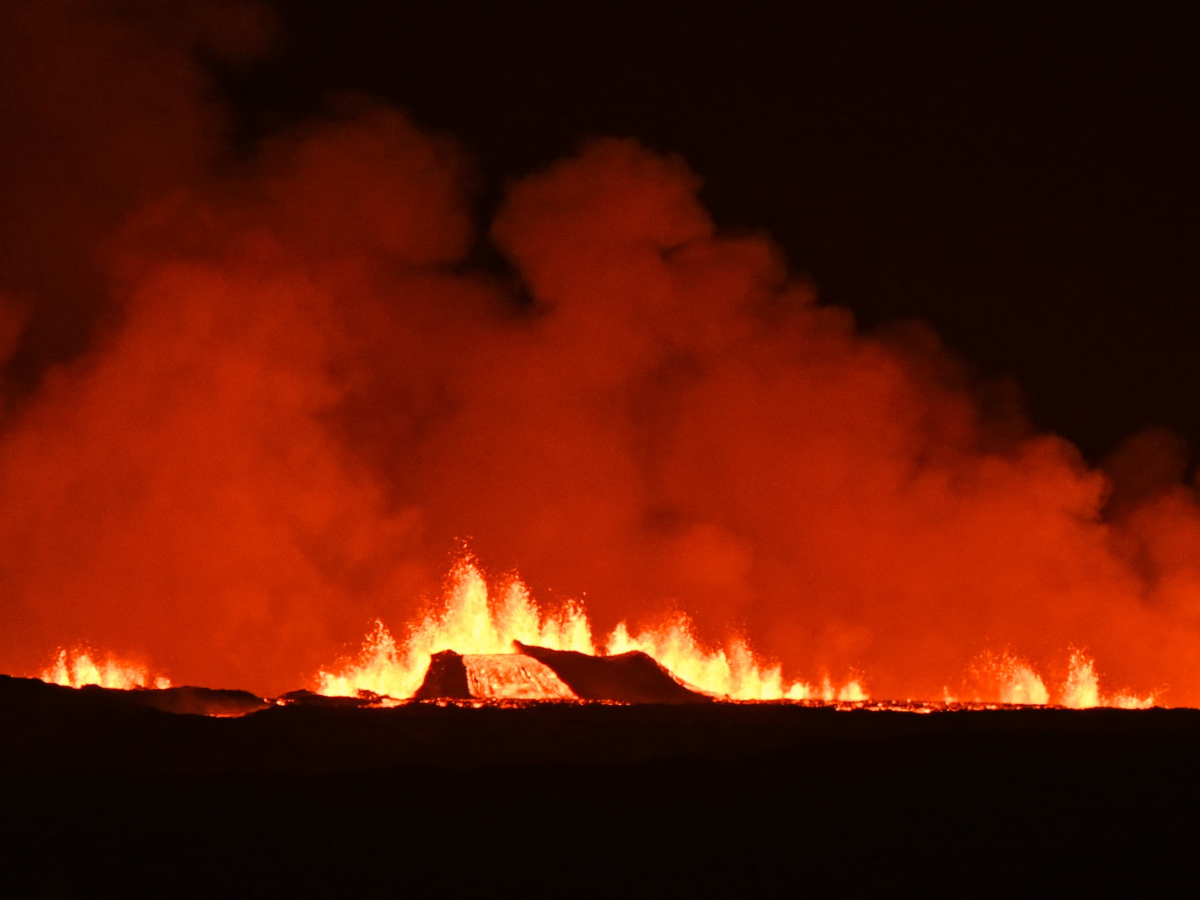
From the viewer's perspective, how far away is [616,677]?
6034 centimetres

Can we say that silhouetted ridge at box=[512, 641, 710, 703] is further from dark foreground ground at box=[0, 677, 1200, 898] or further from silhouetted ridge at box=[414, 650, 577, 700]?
dark foreground ground at box=[0, 677, 1200, 898]

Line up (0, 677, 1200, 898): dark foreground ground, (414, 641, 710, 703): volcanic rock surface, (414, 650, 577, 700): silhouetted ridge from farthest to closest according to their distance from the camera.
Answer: (414, 641, 710, 703): volcanic rock surface
(414, 650, 577, 700): silhouetted ridge
(0, 677, 1200, 898): dark foreground ground

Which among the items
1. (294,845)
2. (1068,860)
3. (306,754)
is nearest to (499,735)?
(306,754)

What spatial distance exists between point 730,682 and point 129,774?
156 feet

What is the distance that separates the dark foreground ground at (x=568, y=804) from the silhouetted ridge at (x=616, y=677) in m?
17.6

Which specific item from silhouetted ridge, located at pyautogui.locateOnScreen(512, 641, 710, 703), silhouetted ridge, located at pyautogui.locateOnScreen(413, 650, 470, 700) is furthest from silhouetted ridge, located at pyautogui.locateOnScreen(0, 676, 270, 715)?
silhouetted ridge, located at pyautogui.locateOnScreen(512, 641, 710, 703)

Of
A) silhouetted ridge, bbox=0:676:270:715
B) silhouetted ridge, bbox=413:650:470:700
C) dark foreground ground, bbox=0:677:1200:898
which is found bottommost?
dark foreground ground, bbox=0:677:1200:898

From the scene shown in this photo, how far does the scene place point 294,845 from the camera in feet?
90.6

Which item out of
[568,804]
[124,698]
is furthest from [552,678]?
[568,804]

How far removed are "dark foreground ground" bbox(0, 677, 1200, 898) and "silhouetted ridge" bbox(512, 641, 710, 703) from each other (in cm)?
1758

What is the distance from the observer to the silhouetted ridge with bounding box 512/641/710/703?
5853 cm

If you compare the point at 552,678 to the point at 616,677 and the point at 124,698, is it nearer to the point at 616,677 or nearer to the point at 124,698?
the point at 616,677

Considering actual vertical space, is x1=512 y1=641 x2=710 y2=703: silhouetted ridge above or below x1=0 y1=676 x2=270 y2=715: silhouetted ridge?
above

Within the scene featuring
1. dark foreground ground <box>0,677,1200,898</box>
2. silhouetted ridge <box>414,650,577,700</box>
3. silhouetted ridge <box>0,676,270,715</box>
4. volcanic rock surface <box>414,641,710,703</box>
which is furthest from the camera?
volcanic rock surface <box>414,641,710,703</box>
